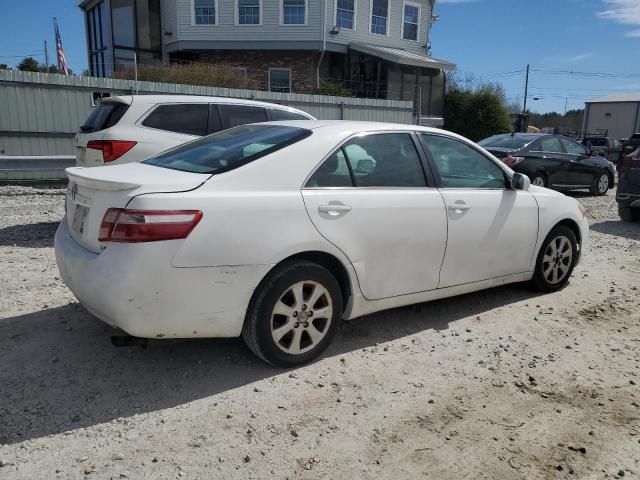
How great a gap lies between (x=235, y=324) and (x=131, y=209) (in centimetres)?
89

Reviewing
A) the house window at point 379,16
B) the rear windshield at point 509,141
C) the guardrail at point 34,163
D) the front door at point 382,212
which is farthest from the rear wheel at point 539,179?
the house window at point 379,16

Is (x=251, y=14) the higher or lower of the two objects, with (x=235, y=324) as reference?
higher

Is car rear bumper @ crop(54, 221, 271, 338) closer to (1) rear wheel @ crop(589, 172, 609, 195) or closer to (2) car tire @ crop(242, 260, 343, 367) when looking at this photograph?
(2) car tire @ crop(242, 260, 343, 367)

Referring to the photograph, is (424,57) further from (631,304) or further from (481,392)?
(481,392)

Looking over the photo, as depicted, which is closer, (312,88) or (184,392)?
(184,392)

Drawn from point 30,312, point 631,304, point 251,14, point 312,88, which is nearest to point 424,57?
point 312,88

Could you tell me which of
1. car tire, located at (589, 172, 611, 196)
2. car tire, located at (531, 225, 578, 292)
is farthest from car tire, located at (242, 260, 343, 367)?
car tire, located at (589, 172, 611, 196)

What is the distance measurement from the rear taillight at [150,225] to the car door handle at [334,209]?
32.0 inches

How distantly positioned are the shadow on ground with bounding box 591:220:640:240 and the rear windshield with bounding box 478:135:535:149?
2.97 meters

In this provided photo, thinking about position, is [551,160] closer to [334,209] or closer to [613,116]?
[334,209]

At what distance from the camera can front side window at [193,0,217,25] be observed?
23578mm

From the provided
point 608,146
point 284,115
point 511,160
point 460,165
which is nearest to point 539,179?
point 511,160

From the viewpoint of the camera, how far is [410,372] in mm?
3549

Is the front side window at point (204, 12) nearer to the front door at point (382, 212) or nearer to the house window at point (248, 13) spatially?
the house window at point (248, 13)
